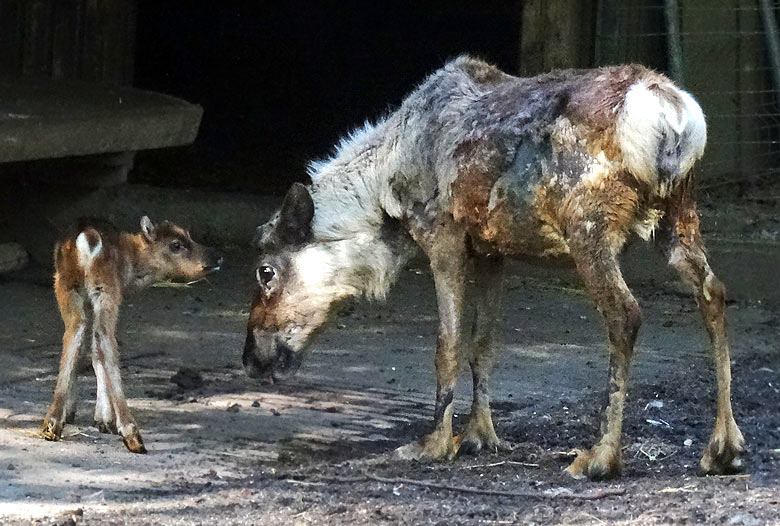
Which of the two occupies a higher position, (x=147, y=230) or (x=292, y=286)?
(x=147, y=230)

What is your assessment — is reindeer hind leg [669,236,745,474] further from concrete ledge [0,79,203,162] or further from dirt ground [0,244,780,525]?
concrete ledge [0,79,203,162]

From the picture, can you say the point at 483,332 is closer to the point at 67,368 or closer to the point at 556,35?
the point at 67,368

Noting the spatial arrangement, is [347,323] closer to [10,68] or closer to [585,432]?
[585,432]

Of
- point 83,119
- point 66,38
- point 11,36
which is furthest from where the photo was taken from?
point 66,38

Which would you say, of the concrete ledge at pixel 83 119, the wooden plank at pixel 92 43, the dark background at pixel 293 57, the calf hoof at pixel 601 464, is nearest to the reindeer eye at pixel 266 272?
the calf hoof at pixel 601 464

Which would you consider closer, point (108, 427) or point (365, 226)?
point (108, 427)

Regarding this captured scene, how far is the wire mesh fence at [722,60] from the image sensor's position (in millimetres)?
10453

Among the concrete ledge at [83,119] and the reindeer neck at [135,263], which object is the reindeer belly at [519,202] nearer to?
the reindeer neck at [135,263]

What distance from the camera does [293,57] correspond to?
17.0 metres

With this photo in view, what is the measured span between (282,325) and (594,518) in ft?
6.72

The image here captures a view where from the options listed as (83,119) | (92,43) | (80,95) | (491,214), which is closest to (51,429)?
(491,214)

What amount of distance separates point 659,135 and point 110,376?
8.76 feet

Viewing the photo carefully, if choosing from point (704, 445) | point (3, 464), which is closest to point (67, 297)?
point (3, 464)

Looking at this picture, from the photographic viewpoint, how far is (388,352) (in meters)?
7.98
